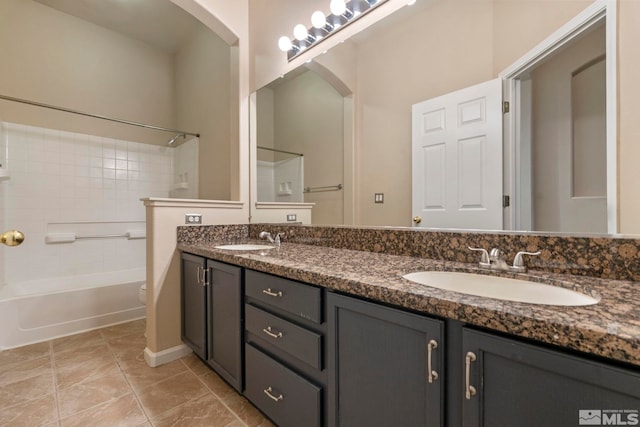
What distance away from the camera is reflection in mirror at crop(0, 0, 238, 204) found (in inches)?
106

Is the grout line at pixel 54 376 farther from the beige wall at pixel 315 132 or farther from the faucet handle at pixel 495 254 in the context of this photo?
the faucet handle at pixel 495 254

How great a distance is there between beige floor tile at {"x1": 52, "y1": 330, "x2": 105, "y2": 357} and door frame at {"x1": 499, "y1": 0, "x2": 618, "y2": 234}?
Answer: 109 inches

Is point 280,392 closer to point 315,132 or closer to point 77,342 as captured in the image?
point 315,132

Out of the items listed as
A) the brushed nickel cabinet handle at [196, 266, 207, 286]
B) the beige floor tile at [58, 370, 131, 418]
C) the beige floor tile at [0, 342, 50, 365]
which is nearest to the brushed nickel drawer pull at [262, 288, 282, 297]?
the brushed nickel cabinet handle at [196, 266, 207, 286]

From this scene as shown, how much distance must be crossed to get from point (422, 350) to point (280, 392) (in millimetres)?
706

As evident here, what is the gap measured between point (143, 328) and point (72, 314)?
0.54m

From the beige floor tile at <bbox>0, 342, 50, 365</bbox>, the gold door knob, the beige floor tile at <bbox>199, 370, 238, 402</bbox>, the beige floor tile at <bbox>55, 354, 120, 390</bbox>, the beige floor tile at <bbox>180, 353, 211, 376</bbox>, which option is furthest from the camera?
the beige floor tile at <bbox>0, 342, 50, 365</bbox>

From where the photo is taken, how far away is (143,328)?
2447mm

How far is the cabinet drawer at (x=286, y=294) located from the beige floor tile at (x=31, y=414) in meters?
1.12

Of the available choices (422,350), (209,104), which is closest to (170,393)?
(422,350)

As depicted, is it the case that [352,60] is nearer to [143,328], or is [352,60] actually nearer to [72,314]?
[143,328]

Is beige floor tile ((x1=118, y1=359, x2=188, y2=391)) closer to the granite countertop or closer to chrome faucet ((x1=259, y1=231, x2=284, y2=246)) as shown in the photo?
chrome faucet ((x1=259, y1=231, x2=284, y2=246))

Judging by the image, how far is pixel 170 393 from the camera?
1558 millimetres

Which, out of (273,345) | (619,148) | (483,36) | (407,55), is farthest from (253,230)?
(619,148)
